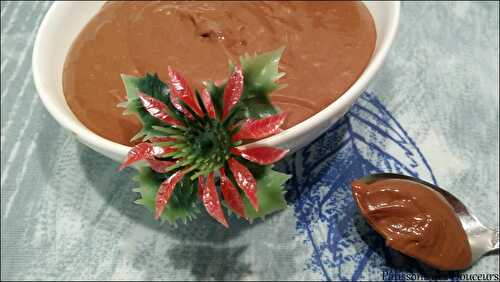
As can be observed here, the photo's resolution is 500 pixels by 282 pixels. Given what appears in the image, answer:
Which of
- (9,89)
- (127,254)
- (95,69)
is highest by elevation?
(95,69)

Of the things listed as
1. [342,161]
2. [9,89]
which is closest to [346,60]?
[342,161]

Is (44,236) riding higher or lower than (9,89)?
lower

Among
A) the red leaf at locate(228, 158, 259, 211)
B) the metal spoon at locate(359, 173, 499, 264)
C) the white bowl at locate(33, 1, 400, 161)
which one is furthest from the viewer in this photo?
the metal spoon at locate(359, 173, 499, 264)

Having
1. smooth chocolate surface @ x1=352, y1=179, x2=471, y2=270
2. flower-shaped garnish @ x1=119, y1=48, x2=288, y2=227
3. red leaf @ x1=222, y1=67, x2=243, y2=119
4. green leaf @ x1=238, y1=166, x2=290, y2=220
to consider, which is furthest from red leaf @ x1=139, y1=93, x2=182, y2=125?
smooth chocolate surface @ x1=352, y1=179, x2=471, y2=270

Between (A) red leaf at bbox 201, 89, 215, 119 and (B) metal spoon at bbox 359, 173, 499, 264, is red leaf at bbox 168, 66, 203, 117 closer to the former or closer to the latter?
(A) red leaf at bbox 201, 89, 215, 119

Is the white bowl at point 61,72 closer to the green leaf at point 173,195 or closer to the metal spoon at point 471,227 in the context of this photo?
the green leaf at point 173,195

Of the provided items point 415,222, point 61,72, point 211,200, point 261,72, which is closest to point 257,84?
point 261,72

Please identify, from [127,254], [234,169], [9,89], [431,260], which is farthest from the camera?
[9,89]

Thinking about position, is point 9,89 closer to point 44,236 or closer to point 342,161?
point 44,236

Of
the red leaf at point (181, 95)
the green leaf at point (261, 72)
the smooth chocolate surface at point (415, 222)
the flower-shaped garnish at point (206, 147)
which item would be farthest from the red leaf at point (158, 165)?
the smooth chocolate surface at point (415, 222)
